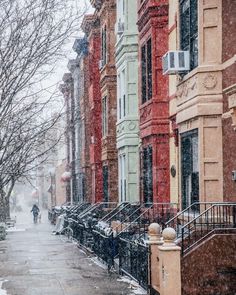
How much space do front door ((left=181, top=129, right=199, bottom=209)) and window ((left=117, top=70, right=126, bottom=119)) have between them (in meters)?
9.42

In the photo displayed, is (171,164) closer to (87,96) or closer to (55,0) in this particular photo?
(55,0)

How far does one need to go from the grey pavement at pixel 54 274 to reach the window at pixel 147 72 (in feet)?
18.0

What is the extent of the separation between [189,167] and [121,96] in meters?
10.7

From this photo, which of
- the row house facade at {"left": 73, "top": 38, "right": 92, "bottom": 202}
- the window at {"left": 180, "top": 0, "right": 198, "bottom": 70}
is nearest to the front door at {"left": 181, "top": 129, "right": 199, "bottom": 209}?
the window at {"left": 180, "top": 0, "right": 198, "bottom": 70}

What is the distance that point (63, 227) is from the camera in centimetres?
3622

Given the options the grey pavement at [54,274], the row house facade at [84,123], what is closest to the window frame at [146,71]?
the grey pavement at [54,274]

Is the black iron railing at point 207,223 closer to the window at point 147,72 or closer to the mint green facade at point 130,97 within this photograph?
the window at point 147,72

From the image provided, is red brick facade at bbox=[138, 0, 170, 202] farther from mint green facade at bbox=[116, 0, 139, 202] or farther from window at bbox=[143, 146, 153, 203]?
mint green facade at bbox=[116, 0, 139, 202]

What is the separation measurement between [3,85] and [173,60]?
437 centimetres

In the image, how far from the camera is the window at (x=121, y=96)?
2736cm

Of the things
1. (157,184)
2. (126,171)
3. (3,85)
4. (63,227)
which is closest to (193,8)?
(3,85)

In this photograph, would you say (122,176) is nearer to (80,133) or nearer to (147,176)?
(147,176)

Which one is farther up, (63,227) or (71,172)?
(71,172)

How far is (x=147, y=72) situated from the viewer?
23047mm
